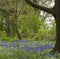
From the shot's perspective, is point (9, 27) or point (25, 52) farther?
point (9, 27)

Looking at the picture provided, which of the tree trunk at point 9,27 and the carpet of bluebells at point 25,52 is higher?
the carpet of bluebells at point 25,52

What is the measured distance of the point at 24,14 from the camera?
2869 cm

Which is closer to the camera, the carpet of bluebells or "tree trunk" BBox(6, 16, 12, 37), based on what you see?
the carpet of bluebells

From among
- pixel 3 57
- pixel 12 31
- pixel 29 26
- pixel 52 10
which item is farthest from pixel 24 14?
pixel 3 57

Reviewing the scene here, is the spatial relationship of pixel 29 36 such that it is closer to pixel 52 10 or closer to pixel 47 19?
pixel 47 19

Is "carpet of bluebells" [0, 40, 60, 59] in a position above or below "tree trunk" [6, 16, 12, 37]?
above

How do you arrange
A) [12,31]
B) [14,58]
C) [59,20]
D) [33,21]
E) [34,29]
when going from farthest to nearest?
1. [12,31]
2. [34,29]
3. [33,21]
4. [59,20]
5. [14,58]

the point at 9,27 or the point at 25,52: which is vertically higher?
the point at 25,52

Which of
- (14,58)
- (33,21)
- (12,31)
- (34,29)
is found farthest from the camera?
(12,31)

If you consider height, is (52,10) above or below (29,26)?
above

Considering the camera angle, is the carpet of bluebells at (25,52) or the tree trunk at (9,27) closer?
the carpet of bluebells at (25,52)

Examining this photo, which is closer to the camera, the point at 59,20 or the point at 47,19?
the point at 59,20

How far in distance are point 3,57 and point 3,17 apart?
26981 millimetres

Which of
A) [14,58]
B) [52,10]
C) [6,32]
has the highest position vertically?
[52,10]
